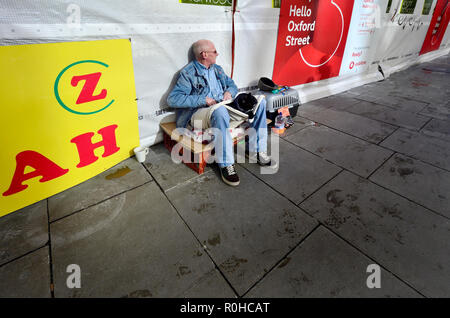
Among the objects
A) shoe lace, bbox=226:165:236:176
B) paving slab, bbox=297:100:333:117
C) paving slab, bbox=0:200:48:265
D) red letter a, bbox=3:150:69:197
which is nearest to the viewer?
paving slab, bbox=0:200:48:265

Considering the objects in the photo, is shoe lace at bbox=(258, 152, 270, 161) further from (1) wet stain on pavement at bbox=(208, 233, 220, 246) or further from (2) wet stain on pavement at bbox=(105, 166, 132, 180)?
(2) wet stain on pavement at bbox=(105, 166, 132, 180)

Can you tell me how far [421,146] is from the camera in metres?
3.11

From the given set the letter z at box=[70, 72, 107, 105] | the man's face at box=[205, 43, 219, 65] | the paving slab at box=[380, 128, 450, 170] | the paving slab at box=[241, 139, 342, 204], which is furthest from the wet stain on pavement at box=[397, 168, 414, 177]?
the letter z at box=[70, 72, 107, 105]

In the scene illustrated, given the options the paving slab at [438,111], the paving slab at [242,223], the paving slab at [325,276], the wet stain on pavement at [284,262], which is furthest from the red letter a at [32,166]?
the paving slab at [438,111]

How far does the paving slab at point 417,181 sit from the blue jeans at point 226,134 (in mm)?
1251

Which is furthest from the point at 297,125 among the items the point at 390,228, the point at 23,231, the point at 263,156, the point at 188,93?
the point at 23,231

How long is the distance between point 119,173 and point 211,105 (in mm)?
1213

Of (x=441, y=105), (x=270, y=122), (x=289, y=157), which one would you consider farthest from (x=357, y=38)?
(x=289, y=157)

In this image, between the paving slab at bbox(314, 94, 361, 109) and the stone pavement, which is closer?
the stone pavement

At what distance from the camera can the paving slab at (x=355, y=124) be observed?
3.39 meters

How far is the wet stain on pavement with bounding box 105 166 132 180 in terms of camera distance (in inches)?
96.6

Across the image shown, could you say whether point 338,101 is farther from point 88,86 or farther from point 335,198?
point 88,86

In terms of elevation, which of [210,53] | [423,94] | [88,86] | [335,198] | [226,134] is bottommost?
[335,198]

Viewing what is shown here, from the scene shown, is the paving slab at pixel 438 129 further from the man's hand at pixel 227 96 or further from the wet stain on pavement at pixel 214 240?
the wet stain on pavement at pixel 214 240
